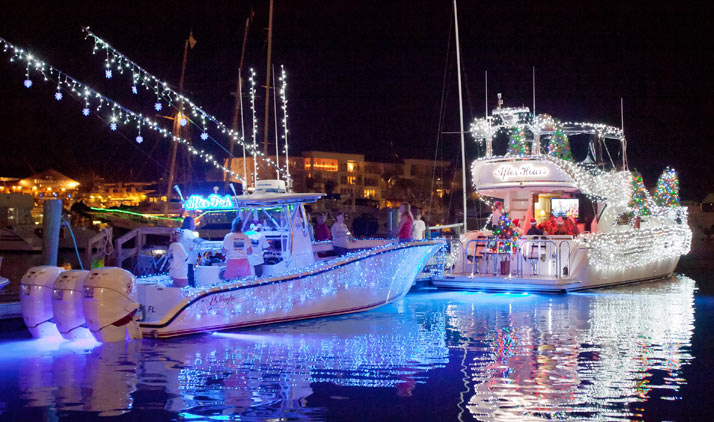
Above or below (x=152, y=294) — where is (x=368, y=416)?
below

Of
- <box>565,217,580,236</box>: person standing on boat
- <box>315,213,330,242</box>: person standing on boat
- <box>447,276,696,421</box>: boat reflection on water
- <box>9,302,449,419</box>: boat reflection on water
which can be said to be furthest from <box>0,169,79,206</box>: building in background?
<box>9,302,449,419</box>: boat reflection on water

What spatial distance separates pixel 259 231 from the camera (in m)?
14.0

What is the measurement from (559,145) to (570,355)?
1105cm

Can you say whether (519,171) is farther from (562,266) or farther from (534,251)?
(562,266)

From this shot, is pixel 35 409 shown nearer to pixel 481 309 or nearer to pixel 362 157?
pixel 481 309

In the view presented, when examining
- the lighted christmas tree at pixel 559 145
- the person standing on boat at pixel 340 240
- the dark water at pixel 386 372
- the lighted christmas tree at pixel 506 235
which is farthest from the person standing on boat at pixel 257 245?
the lighted christmas tree at pixel 559 145

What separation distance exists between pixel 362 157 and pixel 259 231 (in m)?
97.0

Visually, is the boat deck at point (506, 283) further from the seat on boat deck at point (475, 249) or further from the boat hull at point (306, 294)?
the boat hull at point (306, 294)

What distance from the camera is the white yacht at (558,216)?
58.0 ft

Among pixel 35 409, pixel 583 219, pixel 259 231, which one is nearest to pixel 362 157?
pixel 583 219

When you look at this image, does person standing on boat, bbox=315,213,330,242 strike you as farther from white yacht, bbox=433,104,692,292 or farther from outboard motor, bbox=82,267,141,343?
outboard motor, bbox=82,267,141,343

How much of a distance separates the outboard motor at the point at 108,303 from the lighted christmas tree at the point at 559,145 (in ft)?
41.8

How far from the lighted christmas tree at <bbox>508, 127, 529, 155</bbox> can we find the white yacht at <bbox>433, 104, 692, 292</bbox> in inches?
1.0

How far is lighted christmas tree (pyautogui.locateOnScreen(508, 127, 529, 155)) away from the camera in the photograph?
20031 millimetres
